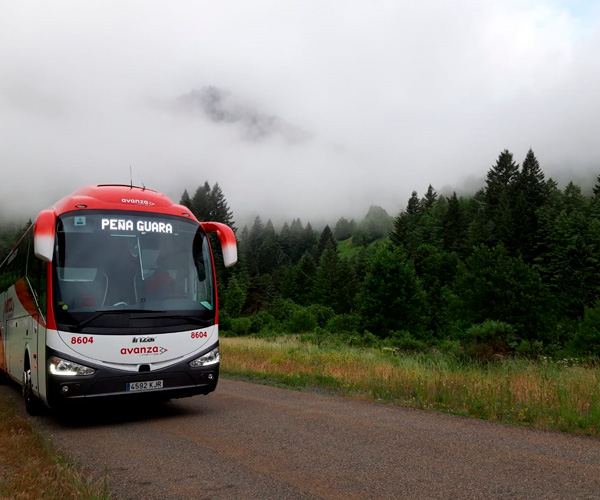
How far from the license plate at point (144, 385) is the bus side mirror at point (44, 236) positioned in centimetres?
224

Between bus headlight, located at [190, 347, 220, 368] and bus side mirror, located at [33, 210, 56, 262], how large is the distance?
108 inches

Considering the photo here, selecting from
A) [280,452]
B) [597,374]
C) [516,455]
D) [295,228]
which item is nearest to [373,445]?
[280,452]

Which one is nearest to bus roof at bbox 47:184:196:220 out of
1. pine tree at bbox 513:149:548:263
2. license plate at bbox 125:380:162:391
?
license plate at bbox 125:380:162:391

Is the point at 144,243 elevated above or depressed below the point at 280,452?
above

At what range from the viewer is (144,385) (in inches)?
318

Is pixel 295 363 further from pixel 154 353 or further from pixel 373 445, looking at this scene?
pixel 373 445

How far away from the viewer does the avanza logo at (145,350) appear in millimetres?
7947

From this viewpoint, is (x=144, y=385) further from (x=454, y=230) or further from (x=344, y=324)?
(x=454, y=230)

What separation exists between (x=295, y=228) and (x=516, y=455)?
18158cm

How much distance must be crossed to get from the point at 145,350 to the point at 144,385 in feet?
1.78

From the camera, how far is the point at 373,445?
21.2 ft

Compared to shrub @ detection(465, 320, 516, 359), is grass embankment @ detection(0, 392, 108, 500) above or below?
above

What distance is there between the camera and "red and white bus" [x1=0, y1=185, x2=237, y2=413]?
7730 millimetres

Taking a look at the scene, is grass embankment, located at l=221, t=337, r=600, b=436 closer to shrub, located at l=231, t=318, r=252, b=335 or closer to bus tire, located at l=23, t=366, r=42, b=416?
bus tire, located at l=23, t=366, r=42, b=416
